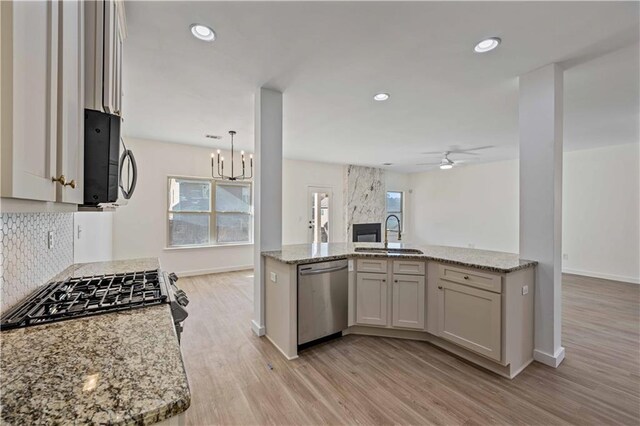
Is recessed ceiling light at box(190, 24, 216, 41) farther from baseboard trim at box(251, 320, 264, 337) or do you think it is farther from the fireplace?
the fireplace

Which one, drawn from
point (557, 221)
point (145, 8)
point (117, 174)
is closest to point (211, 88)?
point (145, 8)

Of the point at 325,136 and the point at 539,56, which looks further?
the point at 325,136

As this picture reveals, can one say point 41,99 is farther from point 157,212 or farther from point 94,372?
point 157,212

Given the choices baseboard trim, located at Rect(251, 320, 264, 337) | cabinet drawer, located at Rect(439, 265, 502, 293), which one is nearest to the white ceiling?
cabinet drawer, located at Rect(439, 265, 502, 293)

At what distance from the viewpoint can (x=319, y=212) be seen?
760 centimetres

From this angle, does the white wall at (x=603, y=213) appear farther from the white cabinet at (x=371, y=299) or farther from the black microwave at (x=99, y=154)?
the black microwave at (x=99, y=154)

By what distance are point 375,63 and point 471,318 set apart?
2458mm

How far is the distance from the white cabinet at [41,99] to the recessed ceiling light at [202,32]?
1.15m

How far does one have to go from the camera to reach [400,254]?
114 inches

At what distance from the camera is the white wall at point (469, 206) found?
277 inches

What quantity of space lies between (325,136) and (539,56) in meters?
3.14

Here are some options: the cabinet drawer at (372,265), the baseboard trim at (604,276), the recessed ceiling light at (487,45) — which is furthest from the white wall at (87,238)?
the baseboard trim at (604,276)

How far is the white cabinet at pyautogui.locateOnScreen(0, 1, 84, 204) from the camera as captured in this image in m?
0.55

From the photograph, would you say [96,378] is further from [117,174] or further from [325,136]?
[325,136]
